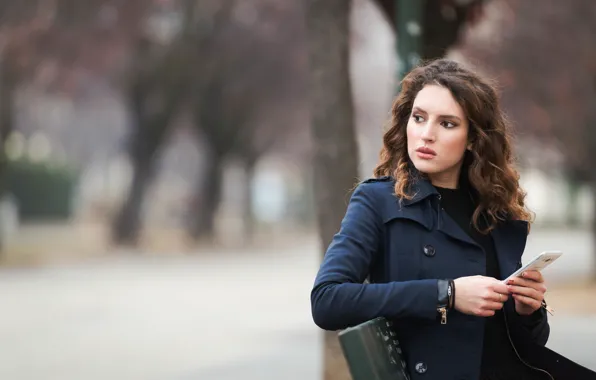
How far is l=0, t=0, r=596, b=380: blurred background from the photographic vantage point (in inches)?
355

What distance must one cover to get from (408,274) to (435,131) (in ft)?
1.26

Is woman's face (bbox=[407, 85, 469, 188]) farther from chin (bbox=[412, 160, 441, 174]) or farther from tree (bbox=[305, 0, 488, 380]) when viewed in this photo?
tree (bbox=[305, 0, 488, 380])

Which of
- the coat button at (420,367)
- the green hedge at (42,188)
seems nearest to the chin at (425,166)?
the coat button at (420,367)

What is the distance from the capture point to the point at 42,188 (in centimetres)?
3716

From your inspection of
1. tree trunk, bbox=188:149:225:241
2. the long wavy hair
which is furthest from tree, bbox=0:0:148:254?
the long wavy hair

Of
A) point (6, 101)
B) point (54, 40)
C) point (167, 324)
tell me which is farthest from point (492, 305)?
point (54, 40)

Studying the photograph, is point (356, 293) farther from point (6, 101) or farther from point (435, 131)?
point (6, 101)

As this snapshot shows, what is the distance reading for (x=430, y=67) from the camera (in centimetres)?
320

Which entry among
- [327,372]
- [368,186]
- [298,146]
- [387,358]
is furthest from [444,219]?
[298,146]

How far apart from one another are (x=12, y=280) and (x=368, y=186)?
17.6 meters

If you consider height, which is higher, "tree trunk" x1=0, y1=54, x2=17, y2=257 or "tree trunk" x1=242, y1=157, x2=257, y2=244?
"tree trunk" x1=0, y1=54, x2=17, y2=257

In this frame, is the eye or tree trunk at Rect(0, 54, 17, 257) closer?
the eye

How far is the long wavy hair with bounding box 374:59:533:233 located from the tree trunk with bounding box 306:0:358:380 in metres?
4.89

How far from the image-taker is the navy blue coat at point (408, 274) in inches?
112
